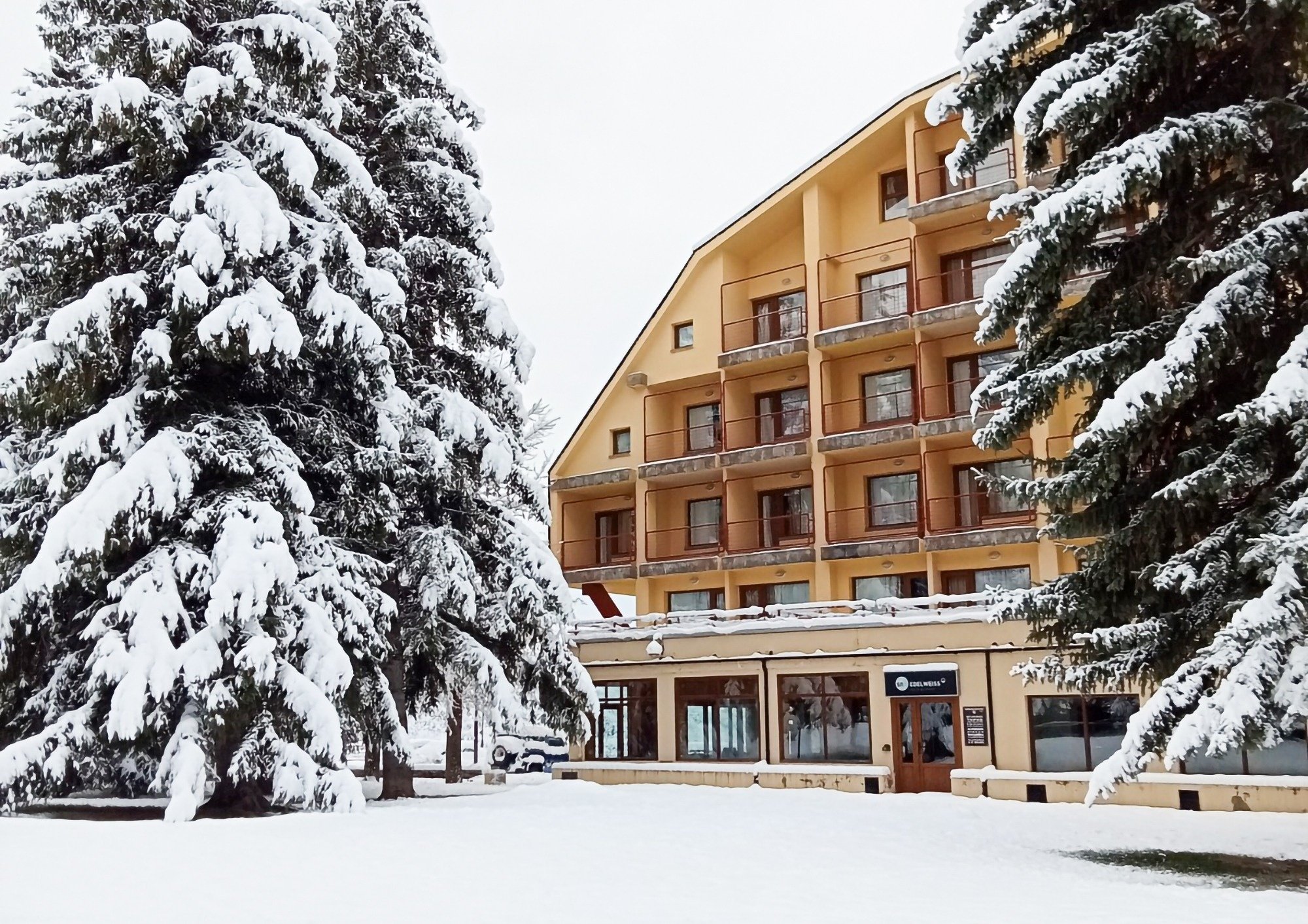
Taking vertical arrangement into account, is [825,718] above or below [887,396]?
below

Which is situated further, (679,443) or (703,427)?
(679,443)


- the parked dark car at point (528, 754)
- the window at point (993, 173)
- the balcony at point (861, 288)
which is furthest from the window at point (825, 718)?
the window at point (993, 173)

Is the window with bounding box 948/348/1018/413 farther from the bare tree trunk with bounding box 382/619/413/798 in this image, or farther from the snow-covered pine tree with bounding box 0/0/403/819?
the snow-covered pine tree with bounding box 0/0/403/819

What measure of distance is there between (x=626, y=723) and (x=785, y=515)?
7.24 m

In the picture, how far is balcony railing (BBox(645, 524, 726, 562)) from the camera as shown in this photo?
115 feet

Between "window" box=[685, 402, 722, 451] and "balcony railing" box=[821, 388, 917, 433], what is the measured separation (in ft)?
12.4

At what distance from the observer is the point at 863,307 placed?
33.5m

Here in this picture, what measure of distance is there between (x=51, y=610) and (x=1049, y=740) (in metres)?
19.3

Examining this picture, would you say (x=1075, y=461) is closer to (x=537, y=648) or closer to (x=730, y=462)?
(x=537, y=648)

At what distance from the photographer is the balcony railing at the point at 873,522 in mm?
31391

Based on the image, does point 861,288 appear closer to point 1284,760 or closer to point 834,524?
point 834,524

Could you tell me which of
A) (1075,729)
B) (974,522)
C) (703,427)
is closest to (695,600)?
(703,427)

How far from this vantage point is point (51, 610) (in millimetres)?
18172

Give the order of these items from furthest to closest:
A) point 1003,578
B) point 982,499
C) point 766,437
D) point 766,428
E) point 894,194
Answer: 1. point 766,428
2. point 766,437
3. point 894,194
4. point 982,499
5. point 1003,578
